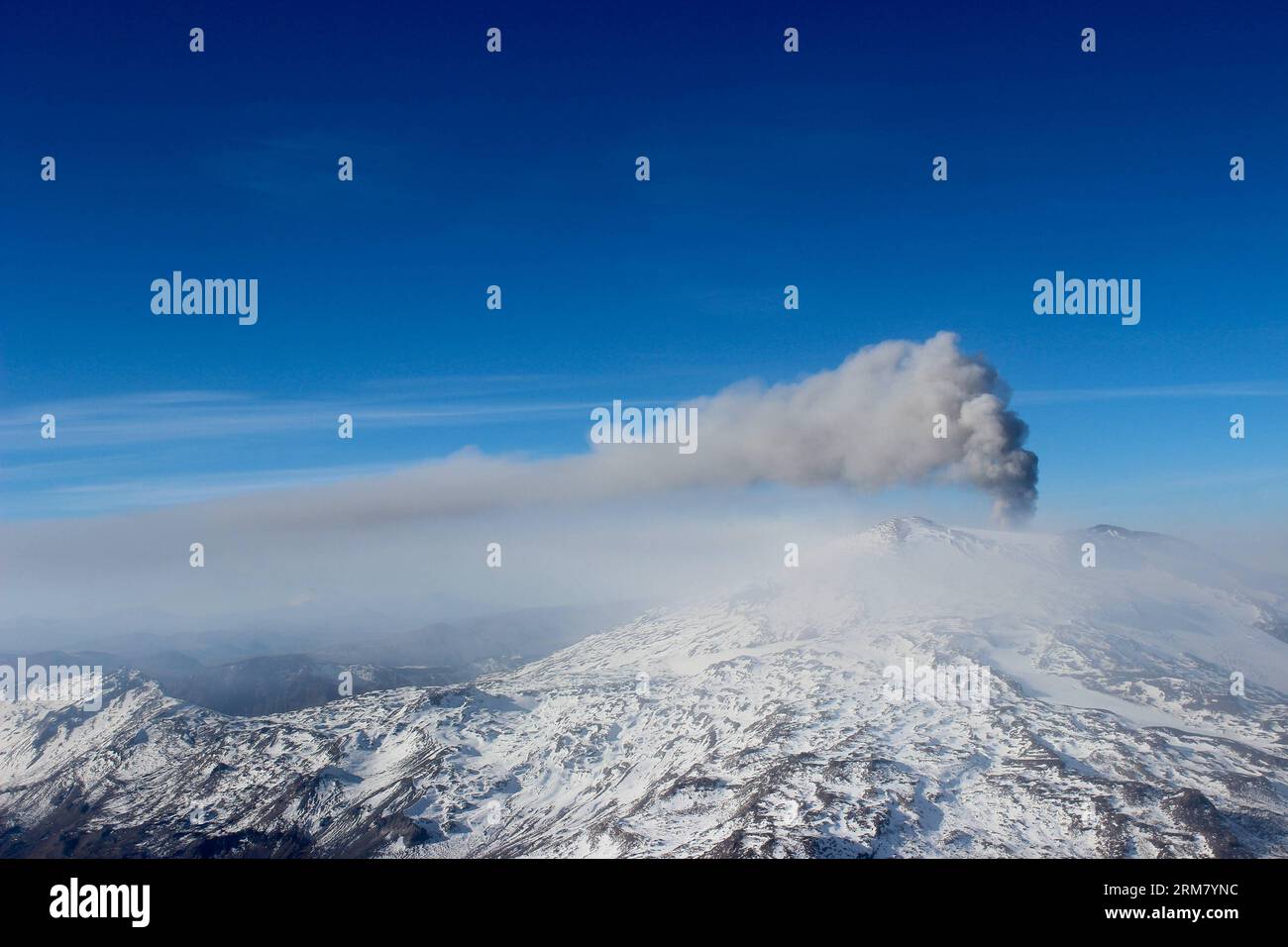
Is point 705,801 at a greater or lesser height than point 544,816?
greater

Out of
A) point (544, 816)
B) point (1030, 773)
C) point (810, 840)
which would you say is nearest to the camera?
point (810, 840)
